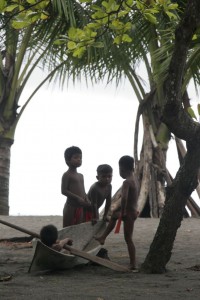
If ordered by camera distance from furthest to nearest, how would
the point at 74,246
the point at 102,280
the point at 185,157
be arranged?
1. the point at 74,246
2. the point at 185,157
3. the point at 102,280

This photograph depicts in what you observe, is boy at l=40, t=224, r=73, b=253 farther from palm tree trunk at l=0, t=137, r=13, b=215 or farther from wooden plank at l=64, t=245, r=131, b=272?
palm tree trunk at l=0, t=137, r=13, b=215

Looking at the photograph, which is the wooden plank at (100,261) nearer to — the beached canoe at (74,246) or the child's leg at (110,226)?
the beached canoe at (74,246)

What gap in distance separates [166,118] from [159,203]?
9915 mm

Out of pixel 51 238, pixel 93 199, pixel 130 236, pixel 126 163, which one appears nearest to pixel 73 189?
pixel 93 199

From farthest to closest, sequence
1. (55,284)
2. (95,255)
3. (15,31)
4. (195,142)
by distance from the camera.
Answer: (15,31) → (95,255) → (195,142) → (55,284)

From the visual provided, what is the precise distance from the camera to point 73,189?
397 inches

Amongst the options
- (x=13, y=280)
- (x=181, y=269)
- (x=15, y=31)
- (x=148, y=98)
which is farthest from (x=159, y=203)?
(x=13, y=280)

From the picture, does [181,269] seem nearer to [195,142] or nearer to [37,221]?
[195,142]

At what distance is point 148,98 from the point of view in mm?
18594

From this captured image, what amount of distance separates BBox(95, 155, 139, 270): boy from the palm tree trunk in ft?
32.3

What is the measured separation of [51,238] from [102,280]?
738 millimetres

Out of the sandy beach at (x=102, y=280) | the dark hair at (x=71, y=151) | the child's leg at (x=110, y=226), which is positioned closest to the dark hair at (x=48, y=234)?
the sandy beach at (x=102, y=280)

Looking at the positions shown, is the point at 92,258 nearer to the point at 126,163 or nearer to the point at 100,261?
the point at 100,261

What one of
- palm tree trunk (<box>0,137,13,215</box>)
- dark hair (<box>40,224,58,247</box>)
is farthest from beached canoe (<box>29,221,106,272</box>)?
palm tree trunk (<box>0,137,13,215</box>)
